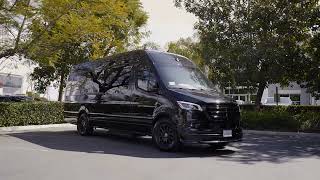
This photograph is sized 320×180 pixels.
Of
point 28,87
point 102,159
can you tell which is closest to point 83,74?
point 102,159

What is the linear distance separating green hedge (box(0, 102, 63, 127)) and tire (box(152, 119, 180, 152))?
811 cm

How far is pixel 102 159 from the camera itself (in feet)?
31.2

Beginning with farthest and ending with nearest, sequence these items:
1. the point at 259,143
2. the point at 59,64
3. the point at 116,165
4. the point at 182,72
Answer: the point at 59,64 → the point at 259,143 → the point at 182,72 → the point at 116,165

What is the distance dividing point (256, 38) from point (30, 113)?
10.8 meters

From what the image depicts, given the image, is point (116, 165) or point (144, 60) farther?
point (144, 60)

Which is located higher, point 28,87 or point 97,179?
point 28,87

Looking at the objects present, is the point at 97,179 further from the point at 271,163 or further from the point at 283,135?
the point at 283,135

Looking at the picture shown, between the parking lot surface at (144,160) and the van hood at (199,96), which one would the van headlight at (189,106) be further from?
the parking lot surface at (144,160)

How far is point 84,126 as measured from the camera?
575 inches

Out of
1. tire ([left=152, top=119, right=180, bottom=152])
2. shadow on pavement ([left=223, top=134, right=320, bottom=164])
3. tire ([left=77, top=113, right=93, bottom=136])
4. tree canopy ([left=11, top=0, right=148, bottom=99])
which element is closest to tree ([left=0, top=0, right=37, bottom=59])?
tree canopy ([left=11, top=0, right=148, bottom=99])

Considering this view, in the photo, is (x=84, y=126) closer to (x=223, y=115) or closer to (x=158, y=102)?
(x=158, y=102)

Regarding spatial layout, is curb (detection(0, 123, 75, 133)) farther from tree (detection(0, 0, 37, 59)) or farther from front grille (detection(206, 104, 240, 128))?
front grille (detection(206, 104, 240, 128))

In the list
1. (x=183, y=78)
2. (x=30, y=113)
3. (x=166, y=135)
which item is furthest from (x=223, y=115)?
(x=30, y=113)

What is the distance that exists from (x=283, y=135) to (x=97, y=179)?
35.7 feet
